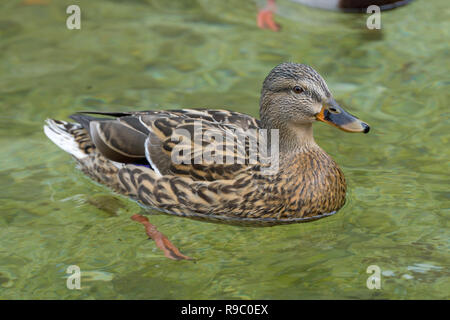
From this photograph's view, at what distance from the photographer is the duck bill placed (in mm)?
5816

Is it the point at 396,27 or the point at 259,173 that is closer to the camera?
the point at 259,173

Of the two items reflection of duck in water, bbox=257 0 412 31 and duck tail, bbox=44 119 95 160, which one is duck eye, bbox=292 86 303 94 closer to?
duck tail, bbox=44 119 95 160

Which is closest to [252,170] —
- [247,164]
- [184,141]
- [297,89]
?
[247,164]

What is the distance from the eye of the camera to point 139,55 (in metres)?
8.89

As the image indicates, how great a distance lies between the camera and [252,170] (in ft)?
20.0

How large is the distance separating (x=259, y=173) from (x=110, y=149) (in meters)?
1.33

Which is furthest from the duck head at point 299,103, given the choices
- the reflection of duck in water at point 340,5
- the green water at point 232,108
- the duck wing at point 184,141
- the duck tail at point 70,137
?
the reflection of duck in water at point 340,5

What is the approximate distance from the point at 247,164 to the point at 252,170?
2.4 inches

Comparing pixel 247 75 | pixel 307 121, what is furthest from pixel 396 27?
pixel 307 121

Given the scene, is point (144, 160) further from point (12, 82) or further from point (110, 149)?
point (12, 82)

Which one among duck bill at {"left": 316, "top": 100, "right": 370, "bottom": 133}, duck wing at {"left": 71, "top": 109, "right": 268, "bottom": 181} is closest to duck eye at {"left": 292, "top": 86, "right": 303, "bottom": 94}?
duck bill at {"left": 316, "top": 100, "right": 370, "bottom": 133}

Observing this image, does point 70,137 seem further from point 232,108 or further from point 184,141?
point 232,108

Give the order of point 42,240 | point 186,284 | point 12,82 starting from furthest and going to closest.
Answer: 1. point 12,82
2. point 42,240
3. point 186,284

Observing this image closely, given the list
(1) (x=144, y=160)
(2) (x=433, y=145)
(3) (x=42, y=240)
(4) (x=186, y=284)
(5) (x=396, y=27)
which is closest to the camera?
(4) (x=186, y=284)
